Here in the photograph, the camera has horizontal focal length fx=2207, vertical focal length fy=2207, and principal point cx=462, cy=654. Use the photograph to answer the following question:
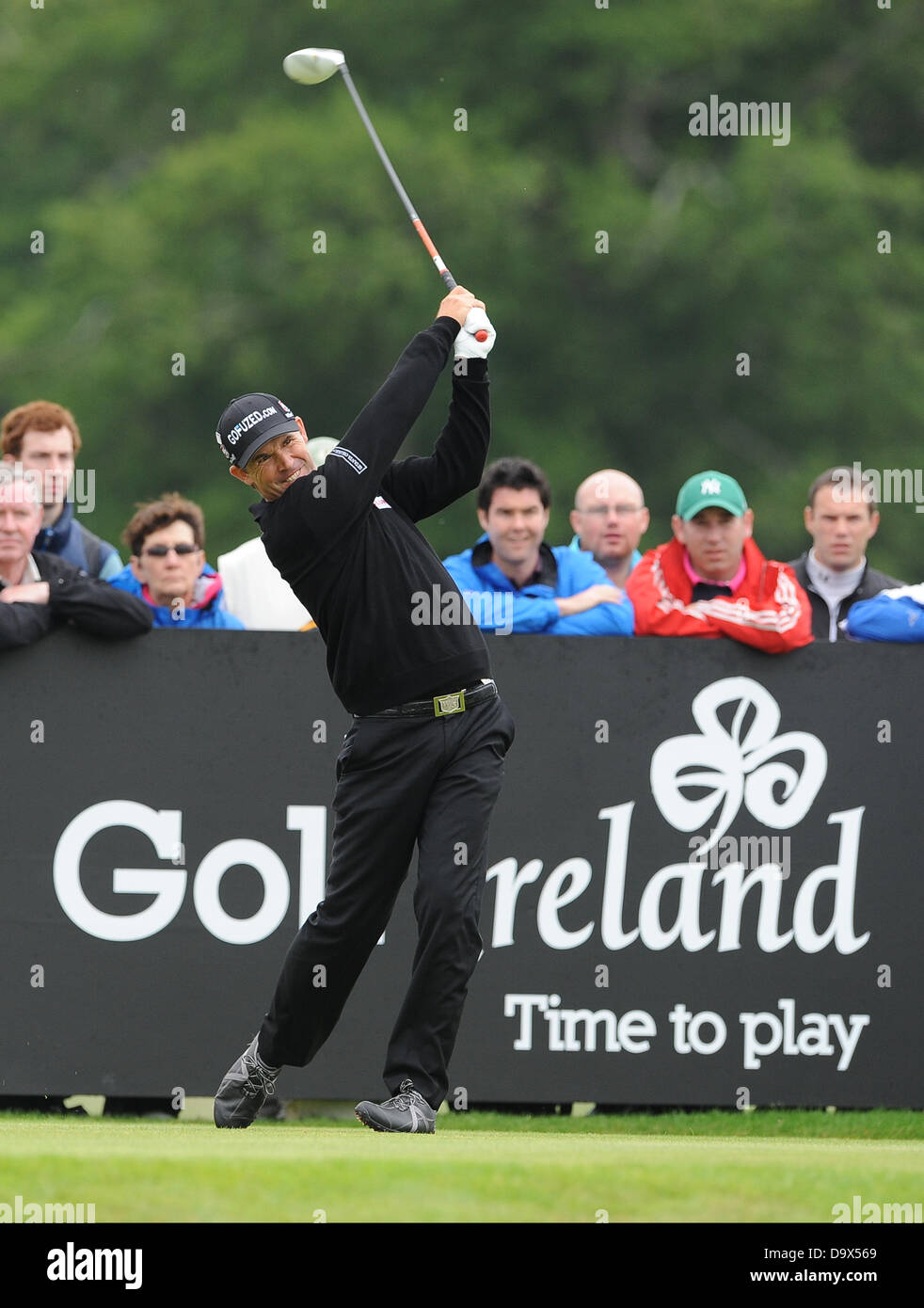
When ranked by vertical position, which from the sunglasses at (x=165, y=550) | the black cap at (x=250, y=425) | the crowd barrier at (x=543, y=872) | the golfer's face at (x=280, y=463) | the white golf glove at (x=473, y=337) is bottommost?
the crowd barrier at (x=543, y=872)

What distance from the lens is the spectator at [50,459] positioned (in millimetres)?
9055

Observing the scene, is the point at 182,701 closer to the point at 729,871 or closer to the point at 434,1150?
the point at 729,871

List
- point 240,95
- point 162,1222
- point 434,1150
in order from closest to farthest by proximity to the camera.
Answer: point 162,1222, point 434,1150, point 240,95

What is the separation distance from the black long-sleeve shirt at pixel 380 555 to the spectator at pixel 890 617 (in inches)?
102

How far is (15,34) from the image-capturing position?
30859 mm

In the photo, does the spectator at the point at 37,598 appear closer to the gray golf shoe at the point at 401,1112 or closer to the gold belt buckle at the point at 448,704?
the gold belt buckle at the point at 448,704

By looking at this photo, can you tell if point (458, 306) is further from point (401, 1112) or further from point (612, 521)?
point (612, 521)

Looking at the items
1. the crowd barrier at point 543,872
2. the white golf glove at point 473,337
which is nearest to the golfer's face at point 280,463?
the white golf glove at point 473,337

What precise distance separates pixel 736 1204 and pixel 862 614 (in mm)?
3888

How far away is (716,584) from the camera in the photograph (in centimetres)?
900

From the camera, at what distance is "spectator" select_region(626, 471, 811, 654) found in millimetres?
8656

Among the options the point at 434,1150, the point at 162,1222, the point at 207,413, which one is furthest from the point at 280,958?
the point at 207,413

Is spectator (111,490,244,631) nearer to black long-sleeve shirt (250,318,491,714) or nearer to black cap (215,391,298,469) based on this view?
black long-sleeve shirt (250,318,491,714)

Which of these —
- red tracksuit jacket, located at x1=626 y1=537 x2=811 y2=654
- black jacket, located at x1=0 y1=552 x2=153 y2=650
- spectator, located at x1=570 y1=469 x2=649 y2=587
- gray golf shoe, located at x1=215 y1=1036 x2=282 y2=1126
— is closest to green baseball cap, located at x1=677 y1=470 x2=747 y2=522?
red tracksuit jacket, located at x1=626 y1=537 x2=811 y2=654
